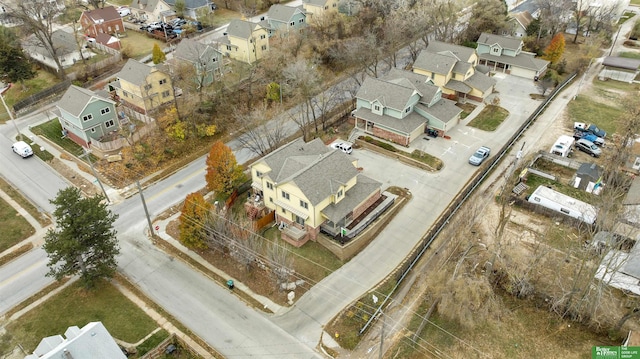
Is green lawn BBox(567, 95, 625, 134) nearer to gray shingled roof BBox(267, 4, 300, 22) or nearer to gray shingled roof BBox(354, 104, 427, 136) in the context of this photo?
gray shingled roof BBox(354, 104, 427, 136)

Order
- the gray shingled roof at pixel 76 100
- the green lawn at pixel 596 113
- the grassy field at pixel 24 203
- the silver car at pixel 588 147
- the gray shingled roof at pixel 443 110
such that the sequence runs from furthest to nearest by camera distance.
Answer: the green lawn at pixel 596 113 → the gray shingled roof at pixel 443 110 → the silver car at pixel 588 147 → the gray shingled roof at pixel 76 100 → the grassy field at pixel 24 203

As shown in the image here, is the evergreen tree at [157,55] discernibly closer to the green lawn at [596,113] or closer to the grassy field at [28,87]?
the grassy field at [28,87]

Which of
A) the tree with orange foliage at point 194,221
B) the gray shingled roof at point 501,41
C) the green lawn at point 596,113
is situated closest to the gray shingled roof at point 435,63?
the gray shingled roof at point 501,41

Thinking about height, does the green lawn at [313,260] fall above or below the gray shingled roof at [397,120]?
below

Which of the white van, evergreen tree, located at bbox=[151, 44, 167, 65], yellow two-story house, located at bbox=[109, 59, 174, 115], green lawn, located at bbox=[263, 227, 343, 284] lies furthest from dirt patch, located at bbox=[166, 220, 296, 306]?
evergreen tree, located at bbox=[151, 44, 167, 65]

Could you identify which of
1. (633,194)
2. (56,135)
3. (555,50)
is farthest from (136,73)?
(555,50)
